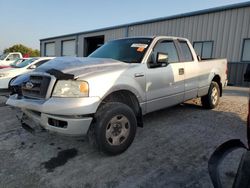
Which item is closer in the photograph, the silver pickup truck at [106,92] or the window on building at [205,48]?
the silver pickup truck at [106,92]

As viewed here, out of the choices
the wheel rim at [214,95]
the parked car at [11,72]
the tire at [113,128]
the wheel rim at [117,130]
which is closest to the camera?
the tire at [113,128]

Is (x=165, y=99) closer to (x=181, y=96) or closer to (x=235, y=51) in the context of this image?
(x=181, y=96)

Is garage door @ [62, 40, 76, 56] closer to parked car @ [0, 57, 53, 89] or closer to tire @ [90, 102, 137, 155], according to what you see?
parked car @ [0, 57, 53, 89]

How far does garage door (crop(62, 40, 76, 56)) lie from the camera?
27.4m

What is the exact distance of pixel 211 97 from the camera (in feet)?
20.0

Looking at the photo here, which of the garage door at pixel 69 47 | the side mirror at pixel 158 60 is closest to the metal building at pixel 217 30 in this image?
the side mirror at pixel 158 60

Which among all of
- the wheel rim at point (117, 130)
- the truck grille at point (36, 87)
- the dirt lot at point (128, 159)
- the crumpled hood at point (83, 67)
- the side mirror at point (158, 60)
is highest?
the side mirror at point (158, 60)

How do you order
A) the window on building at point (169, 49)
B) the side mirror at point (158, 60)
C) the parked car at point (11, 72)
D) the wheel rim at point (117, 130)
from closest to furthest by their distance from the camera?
the wheel rim at point (117, 130) → the side mirror at point (158, 60) → the window on building at point (169, 49) → the parked car at point (11, 72)

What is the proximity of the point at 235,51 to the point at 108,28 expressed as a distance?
476 inches

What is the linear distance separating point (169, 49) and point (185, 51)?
0.64m

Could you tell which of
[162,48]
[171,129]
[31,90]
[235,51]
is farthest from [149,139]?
[235,51]

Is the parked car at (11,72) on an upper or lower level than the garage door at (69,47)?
lower

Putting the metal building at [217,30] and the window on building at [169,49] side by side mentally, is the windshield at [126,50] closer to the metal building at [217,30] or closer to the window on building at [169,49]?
the window on building at [169,49]

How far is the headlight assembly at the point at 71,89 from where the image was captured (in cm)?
303
